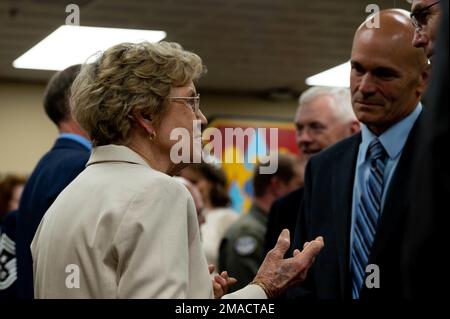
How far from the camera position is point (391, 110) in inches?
108

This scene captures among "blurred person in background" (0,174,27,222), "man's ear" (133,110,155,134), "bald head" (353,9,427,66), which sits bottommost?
"blurred person in background" (0,174,27,222)

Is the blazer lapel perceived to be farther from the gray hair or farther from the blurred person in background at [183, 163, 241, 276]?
the blurred person in background at [183, 163, 241, 276]

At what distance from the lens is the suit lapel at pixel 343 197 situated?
2.64 metres

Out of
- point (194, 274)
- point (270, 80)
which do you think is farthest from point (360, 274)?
point (270, 80)

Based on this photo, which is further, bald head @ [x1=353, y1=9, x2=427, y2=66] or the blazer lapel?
bald head @ [x1=353, y1=9, x2=427, y2=66]

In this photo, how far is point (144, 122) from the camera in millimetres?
2229

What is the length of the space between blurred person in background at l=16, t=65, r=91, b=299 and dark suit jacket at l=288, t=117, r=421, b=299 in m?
0.88

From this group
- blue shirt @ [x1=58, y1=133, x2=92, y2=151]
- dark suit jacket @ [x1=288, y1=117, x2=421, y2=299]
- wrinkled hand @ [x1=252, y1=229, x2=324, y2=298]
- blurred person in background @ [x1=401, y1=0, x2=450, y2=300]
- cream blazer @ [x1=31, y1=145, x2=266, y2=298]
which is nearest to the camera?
blurred person in background @ [x1=401, y1=0, x2=450, y2=300]

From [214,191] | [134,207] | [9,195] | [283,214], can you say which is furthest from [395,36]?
[9,195]

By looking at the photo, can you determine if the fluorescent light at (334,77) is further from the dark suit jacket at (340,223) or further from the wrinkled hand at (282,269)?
the wrinkled hand at (282,269)

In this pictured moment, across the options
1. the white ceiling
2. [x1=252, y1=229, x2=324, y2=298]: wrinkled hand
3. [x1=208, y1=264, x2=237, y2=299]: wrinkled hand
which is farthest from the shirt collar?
the white ceiling

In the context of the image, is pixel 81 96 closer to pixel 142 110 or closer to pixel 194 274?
pixel 142 110

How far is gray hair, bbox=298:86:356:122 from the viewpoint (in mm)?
4257
